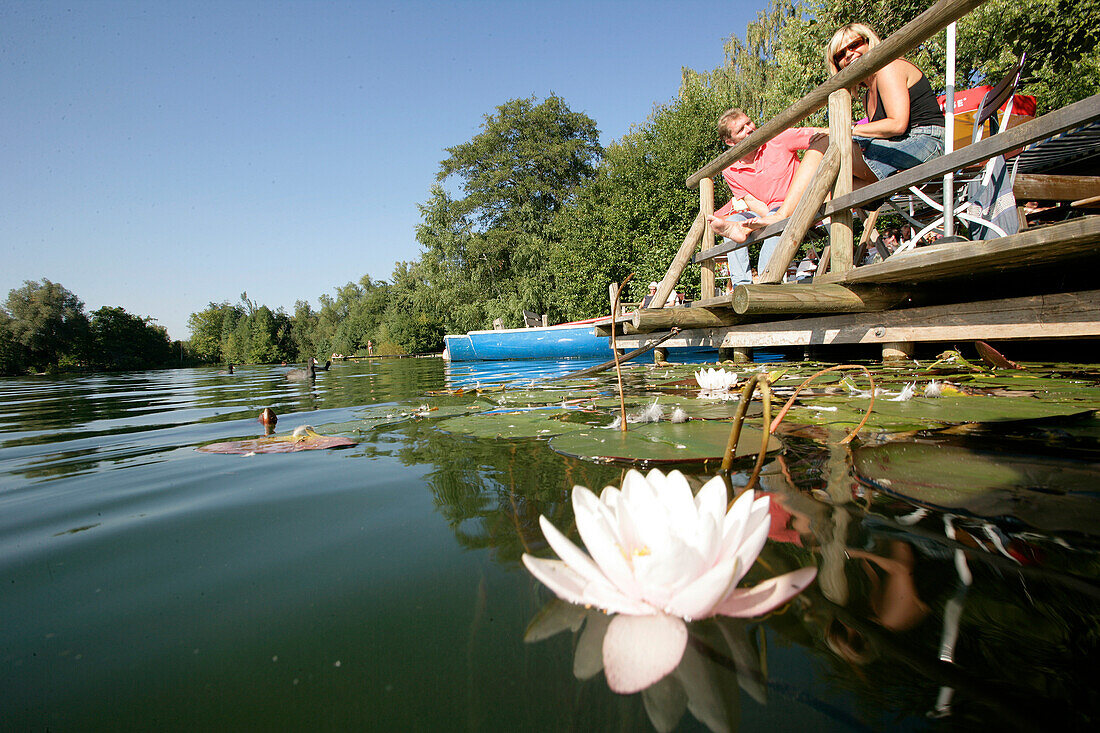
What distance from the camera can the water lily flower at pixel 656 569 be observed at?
529mm

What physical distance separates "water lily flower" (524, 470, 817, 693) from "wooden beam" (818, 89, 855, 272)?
3.15 m

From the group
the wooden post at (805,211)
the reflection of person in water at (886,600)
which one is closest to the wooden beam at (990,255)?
the wooden post at (805,211)

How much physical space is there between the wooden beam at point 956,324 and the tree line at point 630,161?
15.2 ft

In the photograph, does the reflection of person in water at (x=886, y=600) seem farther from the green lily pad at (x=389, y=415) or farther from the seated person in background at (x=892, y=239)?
the seated person in background at (x=892, y=239)

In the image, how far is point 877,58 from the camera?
2949mm

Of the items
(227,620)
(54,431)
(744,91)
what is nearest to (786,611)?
(227,620)

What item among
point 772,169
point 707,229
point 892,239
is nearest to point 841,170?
point 772,169

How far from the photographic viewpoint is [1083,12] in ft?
27.7

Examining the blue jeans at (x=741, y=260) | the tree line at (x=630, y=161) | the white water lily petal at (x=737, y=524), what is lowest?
the white water lily petal at (x=737, y=524)

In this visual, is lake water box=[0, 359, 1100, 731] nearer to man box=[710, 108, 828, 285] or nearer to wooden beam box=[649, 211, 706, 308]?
man box=[710, 108, 828, 285]

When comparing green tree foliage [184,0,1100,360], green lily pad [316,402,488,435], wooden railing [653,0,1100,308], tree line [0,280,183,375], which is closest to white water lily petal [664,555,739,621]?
green lily pad [316,402,488,435]

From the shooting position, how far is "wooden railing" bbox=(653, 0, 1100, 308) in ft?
7.48

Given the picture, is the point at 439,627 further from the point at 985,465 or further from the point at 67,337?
the point at 67,337

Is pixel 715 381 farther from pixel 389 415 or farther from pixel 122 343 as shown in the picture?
pixel 122 343
